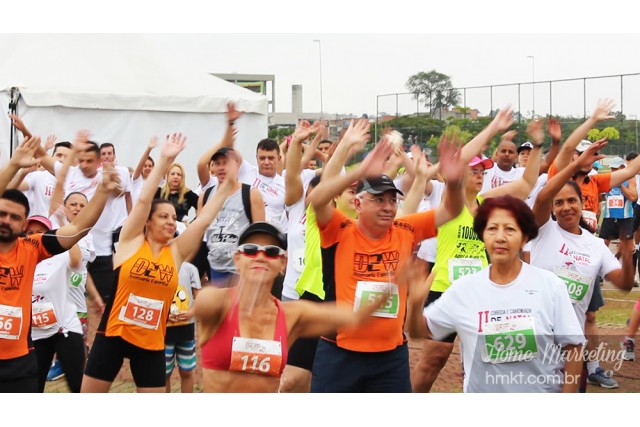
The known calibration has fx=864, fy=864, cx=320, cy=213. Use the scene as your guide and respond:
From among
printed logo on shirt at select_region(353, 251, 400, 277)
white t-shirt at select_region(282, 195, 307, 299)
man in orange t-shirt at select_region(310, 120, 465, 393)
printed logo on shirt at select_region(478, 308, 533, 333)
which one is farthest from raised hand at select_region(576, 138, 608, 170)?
white t-shirt at select_region(282, 195, 307, 299)

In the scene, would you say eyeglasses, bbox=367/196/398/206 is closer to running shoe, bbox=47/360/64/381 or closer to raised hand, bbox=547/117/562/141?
raised hand, bbox=547/117/562/141

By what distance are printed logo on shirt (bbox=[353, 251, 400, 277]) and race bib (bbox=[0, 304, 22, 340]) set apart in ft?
6.66

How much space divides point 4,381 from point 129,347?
2.81 feet

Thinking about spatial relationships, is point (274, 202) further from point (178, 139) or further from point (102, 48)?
point (102, 48)

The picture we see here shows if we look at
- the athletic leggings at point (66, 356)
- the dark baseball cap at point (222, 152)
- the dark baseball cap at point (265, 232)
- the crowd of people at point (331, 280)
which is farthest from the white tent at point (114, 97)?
the dark baseball cap at point (265, 232)

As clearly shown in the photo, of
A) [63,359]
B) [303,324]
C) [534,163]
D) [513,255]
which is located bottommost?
[63,359]

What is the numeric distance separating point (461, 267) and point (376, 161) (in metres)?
2.01

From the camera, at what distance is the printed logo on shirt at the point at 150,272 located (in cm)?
561

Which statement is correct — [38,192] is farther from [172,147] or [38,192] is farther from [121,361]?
[121,361]

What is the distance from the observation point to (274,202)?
8.77m

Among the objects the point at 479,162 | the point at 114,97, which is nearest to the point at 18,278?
the point at 479,162

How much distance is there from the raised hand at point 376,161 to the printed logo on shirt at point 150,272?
1572 millimetres

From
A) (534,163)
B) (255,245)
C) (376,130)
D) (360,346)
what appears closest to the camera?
(255,245)

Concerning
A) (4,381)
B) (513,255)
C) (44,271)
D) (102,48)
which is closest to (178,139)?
(44,271)
